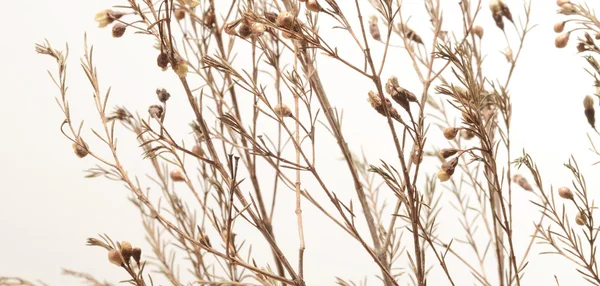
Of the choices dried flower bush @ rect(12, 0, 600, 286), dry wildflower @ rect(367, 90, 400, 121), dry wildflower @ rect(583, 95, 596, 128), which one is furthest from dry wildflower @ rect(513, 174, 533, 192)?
dry wildflower @ rect(367, 90, 400, 121)

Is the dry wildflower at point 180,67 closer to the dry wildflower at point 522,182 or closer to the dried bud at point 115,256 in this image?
the dried bud at point 115,256

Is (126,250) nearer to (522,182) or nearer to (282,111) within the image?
(282,111)

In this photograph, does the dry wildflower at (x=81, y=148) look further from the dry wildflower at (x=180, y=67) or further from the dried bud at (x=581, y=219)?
the dried bud at (x=581, y=219)

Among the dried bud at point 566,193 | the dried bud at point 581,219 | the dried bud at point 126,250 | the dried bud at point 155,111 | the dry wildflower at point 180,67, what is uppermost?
the dry wildflower at point 180,67

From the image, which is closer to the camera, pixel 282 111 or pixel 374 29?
pixel 282 111

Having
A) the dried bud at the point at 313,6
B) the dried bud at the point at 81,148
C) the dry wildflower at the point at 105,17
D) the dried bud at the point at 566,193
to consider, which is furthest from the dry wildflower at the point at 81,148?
the dried bud at the point at 566,193

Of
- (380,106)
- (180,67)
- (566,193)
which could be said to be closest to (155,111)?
(180,67)


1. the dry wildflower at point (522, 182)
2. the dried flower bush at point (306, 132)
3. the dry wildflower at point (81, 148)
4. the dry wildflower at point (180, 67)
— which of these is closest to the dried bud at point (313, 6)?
the dried flower bush at point (306, 132)

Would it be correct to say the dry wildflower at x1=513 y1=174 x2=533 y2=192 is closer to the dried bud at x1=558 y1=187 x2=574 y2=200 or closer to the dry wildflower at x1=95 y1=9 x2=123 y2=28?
the dried bud at x1=558 y1=187 x2=574 y2=200

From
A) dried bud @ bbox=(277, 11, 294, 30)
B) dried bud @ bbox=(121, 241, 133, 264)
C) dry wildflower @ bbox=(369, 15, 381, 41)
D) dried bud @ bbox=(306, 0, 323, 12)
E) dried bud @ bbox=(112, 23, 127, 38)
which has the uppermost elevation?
dry wildflower @ bbox=(369, 15, 381, 41)

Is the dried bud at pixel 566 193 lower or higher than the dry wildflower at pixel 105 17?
lower

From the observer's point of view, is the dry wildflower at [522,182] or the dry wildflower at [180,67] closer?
the dry wildflower at [180,67]

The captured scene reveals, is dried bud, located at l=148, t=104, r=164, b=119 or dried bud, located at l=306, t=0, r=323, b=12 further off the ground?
dried bud, located at l=306, t=0, r=323, b=12

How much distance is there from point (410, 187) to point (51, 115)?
4.86 feet
